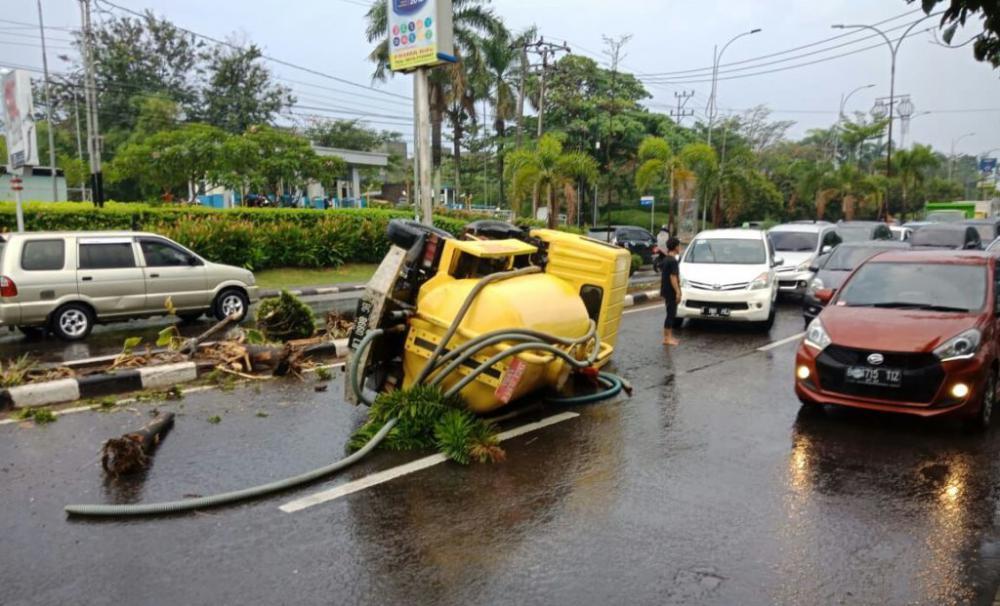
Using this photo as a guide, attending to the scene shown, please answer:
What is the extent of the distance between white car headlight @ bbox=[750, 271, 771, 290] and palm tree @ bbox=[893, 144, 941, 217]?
134 feet

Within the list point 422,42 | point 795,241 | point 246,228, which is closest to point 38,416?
point 422,42

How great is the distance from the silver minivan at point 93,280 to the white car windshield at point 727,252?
8432mm

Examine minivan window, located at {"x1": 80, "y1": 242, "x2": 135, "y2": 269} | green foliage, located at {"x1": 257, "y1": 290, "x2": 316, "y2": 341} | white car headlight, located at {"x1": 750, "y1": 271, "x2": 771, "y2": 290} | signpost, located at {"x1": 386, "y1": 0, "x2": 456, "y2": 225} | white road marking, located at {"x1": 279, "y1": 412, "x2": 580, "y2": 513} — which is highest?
signpost, located at {"x1": 386, "y1": 0, "x2": 456, "y2": 225}

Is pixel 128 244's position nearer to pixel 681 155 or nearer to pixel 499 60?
pixel 681 155

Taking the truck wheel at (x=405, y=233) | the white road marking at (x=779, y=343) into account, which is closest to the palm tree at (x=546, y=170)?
the white road marking at (x=779, y=343)

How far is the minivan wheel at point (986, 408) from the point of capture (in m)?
6.29

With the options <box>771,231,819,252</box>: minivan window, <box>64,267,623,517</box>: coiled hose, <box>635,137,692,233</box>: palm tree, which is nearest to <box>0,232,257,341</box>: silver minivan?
<box>64,267,623,517</box>: coiled hose

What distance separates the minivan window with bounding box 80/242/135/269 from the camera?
11.1 m

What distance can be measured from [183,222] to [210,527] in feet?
50.6

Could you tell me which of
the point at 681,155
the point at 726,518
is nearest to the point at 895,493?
the point at 726,518

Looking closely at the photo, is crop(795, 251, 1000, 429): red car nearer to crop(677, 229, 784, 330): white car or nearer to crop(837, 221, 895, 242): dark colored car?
crop(677, 229, 784, 330): white car

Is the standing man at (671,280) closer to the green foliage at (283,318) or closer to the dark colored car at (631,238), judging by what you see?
the green foliage at (283,318)

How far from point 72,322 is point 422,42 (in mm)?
9384

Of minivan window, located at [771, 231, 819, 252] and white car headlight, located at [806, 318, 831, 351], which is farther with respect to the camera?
minivan window, located at [771, 231, 819, 252]
